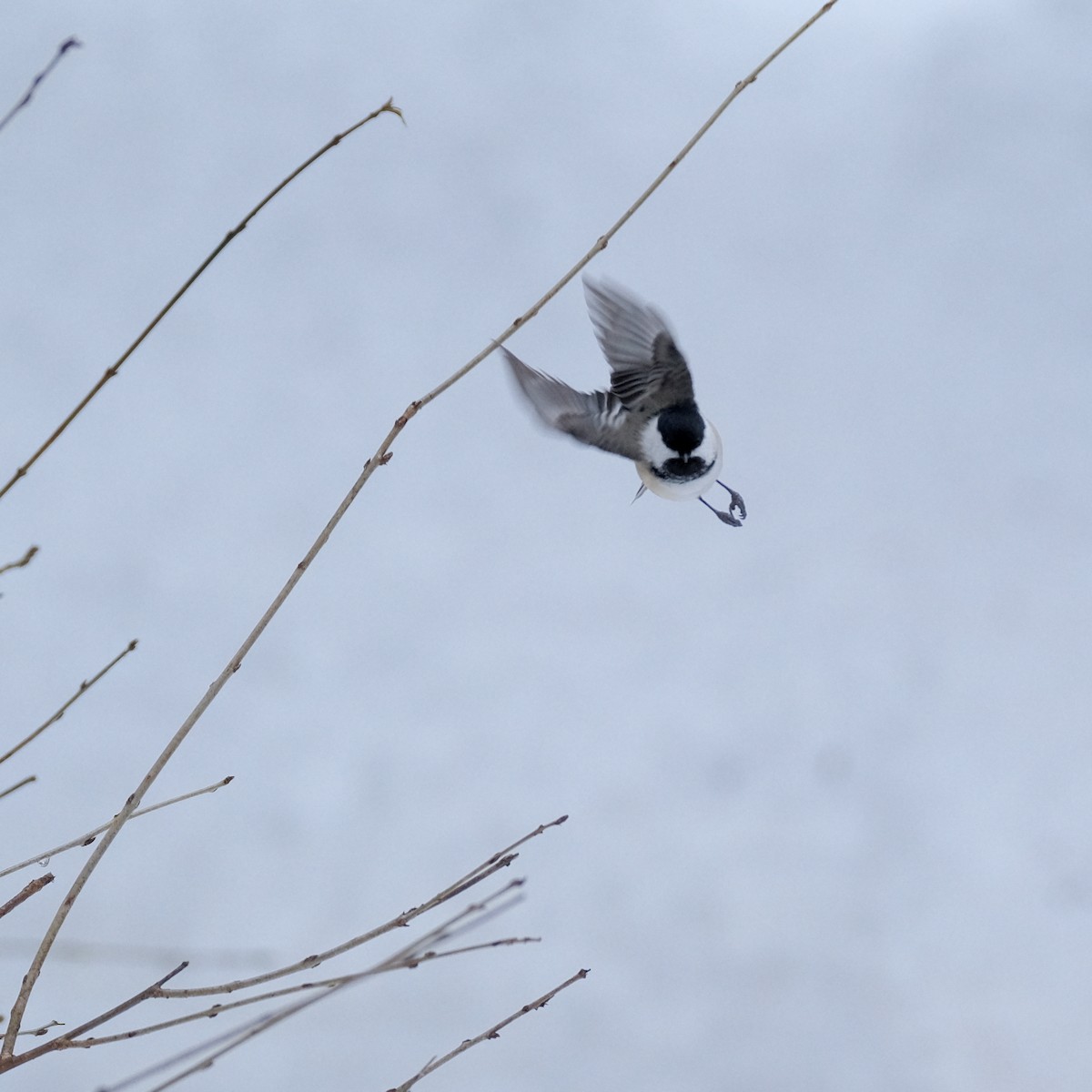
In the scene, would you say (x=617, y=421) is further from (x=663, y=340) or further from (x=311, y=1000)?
(x=311, y=1000)

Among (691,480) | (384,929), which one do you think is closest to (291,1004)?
(384,929)

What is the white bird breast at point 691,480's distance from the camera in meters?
0.56

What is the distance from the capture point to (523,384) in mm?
589

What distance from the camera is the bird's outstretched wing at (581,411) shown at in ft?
1.96

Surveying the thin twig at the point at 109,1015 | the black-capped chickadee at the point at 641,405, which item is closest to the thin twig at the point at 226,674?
the thin twig at the point at 109,1015

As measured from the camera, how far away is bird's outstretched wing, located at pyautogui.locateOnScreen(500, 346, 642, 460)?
597 millimetres

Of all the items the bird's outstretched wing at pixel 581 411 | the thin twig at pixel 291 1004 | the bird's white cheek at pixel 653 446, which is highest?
the bird's outstretched wing at pixel 581 411

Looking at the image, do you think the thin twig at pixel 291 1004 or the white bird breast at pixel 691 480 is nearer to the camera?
the thin twig at pixel 291 1004

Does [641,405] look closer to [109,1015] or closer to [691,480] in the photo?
[691,480]

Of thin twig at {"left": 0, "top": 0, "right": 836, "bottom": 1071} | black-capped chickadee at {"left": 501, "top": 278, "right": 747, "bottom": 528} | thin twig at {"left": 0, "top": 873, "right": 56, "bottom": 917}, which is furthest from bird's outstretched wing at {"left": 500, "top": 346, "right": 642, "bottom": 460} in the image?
thin twig at {"left": 0, "top": 873, "right": 56, "bottom": 917}

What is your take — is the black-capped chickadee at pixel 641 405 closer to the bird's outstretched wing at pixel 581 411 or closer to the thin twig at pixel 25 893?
the bird's outstretched wing at pixel 581 411

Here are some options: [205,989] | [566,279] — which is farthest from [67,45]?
[205,989]

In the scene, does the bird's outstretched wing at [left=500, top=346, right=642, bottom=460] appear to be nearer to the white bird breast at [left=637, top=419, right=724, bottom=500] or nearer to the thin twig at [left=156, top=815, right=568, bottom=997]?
the white bird breast at [left=637, top=419, right=724, bottom=500]

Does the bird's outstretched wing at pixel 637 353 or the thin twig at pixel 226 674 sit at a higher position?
the bird's outstretched wing at pixel 637 353
